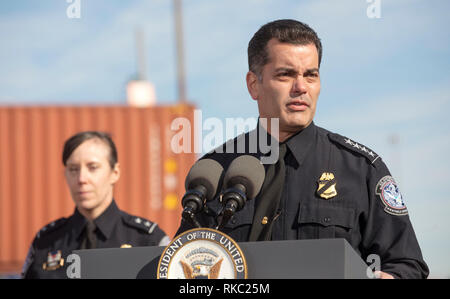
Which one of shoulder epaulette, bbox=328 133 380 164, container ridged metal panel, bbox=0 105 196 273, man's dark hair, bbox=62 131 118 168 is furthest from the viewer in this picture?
container ridged metal panel, bbox=0 105 196 273

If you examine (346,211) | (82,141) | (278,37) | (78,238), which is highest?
(278,37)

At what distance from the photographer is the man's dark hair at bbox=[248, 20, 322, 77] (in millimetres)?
2762

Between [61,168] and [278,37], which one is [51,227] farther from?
[61,168]

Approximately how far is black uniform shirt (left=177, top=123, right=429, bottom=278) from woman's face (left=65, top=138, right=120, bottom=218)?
6.62ft

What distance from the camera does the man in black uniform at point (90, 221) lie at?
175 inches

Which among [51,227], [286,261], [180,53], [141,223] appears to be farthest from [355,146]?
[180,53]

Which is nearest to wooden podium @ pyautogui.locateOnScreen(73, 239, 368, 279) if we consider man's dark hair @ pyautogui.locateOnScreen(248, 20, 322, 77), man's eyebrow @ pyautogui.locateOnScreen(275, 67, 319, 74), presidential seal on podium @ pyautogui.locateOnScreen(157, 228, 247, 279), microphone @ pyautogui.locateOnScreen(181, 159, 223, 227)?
presidential seal on podium @ pyautogui.locateOnScreen(157, 228, 247, 279)

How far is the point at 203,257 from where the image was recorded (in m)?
1.89

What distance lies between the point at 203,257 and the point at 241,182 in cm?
36

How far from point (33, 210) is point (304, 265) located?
494 inches

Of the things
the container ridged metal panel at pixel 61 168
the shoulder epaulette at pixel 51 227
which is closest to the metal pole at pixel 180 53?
the container ridged metal panel at pixel 61 168

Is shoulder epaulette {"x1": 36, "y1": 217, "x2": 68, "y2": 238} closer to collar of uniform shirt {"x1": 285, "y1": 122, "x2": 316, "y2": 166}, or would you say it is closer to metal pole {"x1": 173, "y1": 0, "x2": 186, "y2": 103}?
collar of uniform shirt {"x1": 285, "y1": 122, "x2": 316, "y2": 166}

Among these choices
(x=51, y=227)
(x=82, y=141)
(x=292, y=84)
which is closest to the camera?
(x=292, y=84)
